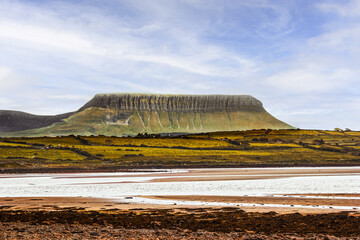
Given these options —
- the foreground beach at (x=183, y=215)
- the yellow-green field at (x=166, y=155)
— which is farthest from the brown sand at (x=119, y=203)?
the yellow-green field at (x=166, y=155)

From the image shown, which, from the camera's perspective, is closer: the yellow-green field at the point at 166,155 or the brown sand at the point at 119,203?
the brown sand at the point at 119,203

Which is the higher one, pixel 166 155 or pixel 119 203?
pixel 166 155

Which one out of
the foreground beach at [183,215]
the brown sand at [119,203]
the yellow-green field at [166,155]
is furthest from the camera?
the yellow-green field at [166,155]

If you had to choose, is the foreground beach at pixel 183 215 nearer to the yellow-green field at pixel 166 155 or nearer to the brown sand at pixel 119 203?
the brown sand at pixel 119 203

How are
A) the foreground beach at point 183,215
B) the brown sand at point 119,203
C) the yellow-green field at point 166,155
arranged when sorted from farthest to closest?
the yellow-green field at point 166,155
the brown sand at point 119,203
the foreground beach at point 183,215

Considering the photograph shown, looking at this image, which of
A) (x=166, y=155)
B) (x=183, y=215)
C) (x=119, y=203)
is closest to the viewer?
(x=183, y=215)

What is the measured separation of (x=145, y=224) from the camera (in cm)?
1950

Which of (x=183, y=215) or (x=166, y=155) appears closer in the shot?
(x=183, y=215)

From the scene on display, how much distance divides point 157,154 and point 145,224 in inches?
3255

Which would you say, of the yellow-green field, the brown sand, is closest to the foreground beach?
the brown sand

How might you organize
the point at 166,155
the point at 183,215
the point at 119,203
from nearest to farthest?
the point at 183,215 < the point at 119,203 < the point at 166,155

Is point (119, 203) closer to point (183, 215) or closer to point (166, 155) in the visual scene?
point (183, 215)

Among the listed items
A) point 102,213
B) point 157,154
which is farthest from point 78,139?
point 102,213

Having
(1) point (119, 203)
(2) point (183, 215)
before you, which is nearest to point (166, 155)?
(1) point (119, 203)
